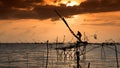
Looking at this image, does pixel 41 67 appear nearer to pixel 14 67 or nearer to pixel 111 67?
pixel 14 67

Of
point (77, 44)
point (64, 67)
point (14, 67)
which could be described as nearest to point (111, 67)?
point (64, 67)

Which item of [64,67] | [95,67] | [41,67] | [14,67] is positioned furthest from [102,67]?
[14,67]

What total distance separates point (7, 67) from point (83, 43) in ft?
252

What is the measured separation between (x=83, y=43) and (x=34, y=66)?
79.4 m

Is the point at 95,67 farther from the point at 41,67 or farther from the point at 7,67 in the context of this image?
the point at 7,67

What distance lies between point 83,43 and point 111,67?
267 ft

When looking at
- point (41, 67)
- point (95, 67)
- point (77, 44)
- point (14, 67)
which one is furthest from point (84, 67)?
point (77, 44)

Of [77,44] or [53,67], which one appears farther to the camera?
[53,67]

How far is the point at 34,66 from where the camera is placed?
4021 inches

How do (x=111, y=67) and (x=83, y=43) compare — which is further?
(x=111, y=67)

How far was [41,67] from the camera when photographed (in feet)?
330

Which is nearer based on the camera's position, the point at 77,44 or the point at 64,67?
the point at 77,44

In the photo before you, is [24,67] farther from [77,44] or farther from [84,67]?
[77,44]

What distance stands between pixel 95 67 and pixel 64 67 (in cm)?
868
